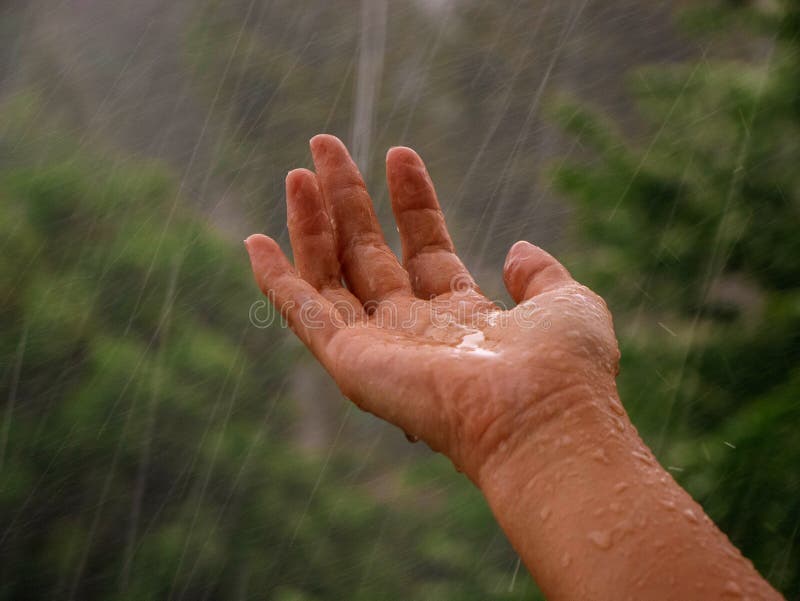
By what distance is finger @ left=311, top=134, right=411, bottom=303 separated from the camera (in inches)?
59.4

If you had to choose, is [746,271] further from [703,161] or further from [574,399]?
[574,399]

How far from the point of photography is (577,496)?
98cm

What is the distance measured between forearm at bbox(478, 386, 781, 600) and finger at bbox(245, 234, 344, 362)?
1.36ft

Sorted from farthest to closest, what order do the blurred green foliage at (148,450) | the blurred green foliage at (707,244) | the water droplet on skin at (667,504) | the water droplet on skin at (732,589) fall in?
1. the blurred green foliage at (148,450)
2. the blurred green foliage at (707,244)
3. the water droplet on skin at (667,504)
4. the water droplet on skin at (732,589)

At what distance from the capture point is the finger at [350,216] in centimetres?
151

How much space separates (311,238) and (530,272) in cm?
49

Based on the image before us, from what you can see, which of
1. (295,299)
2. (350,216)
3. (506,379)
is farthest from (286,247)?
(506,379)

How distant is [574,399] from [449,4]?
2706 mm

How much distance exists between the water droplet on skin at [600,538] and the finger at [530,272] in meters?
0.50

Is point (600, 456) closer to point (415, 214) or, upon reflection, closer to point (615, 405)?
point (615, 405)

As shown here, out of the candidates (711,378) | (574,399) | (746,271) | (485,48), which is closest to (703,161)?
(746,271)

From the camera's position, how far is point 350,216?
1545 millimetres

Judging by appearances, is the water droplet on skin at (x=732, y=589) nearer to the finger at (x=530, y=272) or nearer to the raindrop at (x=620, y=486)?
the raindrop at (x=620, y=486)

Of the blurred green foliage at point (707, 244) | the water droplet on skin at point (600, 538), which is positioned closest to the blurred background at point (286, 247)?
the blurred green foliage at point (707, 244)
